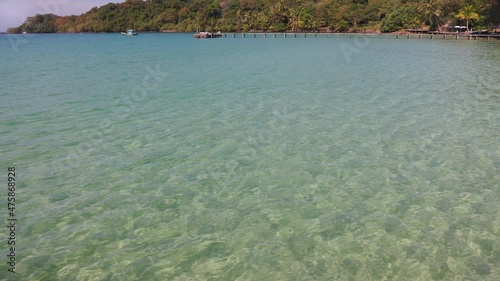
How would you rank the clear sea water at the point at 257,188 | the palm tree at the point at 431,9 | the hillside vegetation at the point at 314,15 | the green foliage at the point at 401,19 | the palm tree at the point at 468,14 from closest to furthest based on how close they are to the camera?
the clear sea water at the point at 257,188 < the palm tree at the point at 468,14 < the hillside vegetation at the point at 314,15 < the palm tree at the point at 431,9 < the green foliage at the point at 401,19

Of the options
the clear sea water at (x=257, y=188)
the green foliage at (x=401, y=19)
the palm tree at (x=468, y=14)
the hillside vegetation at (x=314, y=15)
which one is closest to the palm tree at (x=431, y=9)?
the hillside vegetation at (x=314, y=15)

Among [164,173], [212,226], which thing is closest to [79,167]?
[164,173]

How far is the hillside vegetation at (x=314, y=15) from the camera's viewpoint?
81.7 m

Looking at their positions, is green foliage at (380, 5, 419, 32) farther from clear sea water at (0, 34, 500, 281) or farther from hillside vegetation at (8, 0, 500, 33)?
clear sea water at (0, 34, 500, 281)

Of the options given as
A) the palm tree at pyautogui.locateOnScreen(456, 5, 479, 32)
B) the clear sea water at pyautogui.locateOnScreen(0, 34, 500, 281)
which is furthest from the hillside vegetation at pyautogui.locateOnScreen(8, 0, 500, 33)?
the clear sea water at pyautogui.locateOnScreen(0, 34, 500, 281)

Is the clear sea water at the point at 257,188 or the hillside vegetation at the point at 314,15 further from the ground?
the hillside vegetation at the point at 314,15

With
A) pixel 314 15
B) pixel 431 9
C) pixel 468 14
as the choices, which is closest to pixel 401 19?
pixel 431 9

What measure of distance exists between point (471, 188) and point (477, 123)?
6590mm

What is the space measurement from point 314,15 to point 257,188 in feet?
394

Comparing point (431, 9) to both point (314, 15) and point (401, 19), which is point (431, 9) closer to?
point (401, 19)

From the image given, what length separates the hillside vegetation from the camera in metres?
81.7

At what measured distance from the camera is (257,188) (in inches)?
338

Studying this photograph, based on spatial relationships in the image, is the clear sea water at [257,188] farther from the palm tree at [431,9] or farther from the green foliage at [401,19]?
the green foliage at [401,19]

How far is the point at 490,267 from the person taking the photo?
5.67 m
